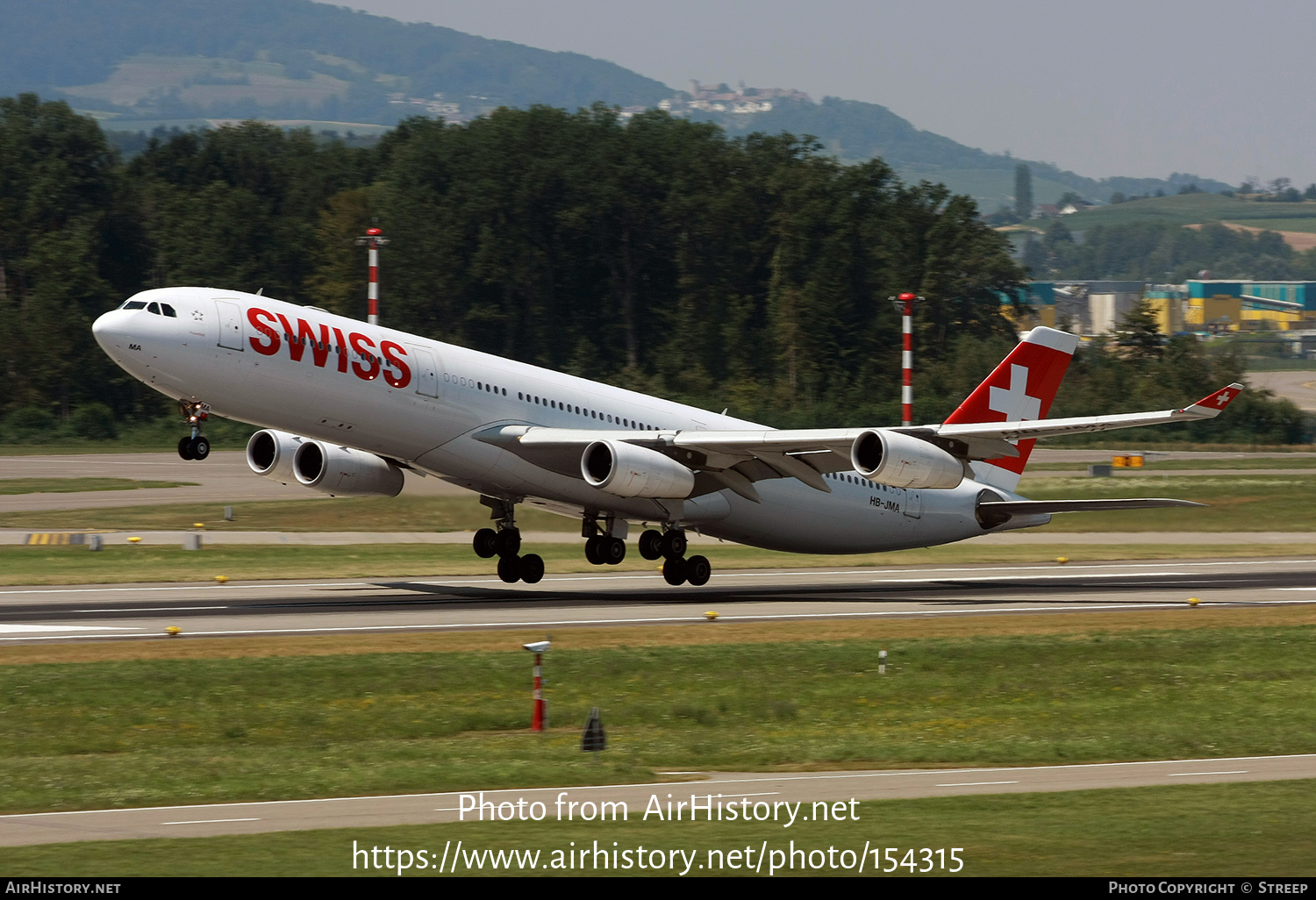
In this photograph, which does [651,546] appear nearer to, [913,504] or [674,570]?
[674,570]

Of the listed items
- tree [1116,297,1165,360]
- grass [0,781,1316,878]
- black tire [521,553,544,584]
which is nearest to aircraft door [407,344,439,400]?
black tire [521,553,544,584]

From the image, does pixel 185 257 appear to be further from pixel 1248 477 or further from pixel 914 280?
pixel 1248 477

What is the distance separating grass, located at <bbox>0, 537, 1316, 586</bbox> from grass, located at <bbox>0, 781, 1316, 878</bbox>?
29.0 m

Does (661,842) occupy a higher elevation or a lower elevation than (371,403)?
lower

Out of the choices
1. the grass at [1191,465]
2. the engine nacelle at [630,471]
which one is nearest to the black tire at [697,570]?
the engine nacelle at [630,471]

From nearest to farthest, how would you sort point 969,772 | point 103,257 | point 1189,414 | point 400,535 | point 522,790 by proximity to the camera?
point 522,790 < point 969,772 < point 1189,414 < point 400,535 < point 103,257

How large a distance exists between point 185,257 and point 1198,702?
102m

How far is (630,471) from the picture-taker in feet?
124

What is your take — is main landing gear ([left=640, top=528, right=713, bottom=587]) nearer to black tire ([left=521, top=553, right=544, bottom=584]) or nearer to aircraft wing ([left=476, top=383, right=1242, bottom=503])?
aircraft wing ([left=476, top=383, right=1242, bottom=503])

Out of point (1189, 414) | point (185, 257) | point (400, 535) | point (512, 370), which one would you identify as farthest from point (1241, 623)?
point (185, 257)

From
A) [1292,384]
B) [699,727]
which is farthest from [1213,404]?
[1292,384]

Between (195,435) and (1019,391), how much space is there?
2376 centimetres

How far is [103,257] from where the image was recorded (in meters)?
117

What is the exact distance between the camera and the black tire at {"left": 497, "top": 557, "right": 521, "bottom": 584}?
138 ft
